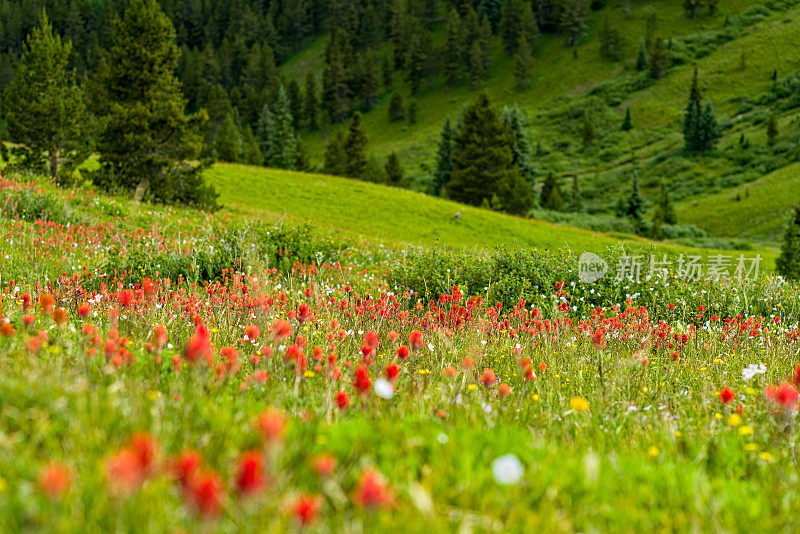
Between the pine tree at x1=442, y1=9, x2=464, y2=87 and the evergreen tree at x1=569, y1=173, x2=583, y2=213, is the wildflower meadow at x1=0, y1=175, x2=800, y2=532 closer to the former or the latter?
the evergreen tree at x1=569, y1=173, x2=583, y2=213

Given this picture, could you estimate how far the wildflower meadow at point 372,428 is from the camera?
149 centimetres

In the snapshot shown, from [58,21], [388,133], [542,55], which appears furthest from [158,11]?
[58,21]

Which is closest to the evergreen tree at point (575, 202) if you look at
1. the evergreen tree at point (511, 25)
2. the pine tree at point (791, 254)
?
the pine tree at point (791, 254)

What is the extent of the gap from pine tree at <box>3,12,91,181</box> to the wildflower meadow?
64.6 feet

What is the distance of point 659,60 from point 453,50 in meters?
48.5

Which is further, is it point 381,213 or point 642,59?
point 642,59

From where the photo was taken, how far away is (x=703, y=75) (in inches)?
3839

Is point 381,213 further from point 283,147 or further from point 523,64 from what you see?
point 523,64

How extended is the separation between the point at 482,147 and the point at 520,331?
145 ft

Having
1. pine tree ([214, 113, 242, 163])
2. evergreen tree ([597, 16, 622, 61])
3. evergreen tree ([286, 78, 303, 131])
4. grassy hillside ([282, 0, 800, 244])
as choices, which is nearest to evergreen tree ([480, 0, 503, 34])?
grassy hillside ([282, 0, 800, 244])

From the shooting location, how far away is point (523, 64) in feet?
390

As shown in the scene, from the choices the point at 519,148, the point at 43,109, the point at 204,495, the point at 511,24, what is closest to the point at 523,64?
the point at 511,24

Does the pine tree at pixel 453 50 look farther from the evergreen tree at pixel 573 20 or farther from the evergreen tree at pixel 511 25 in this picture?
the evergreen tree at pixel 573 20

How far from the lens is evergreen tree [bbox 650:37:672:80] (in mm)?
101500
